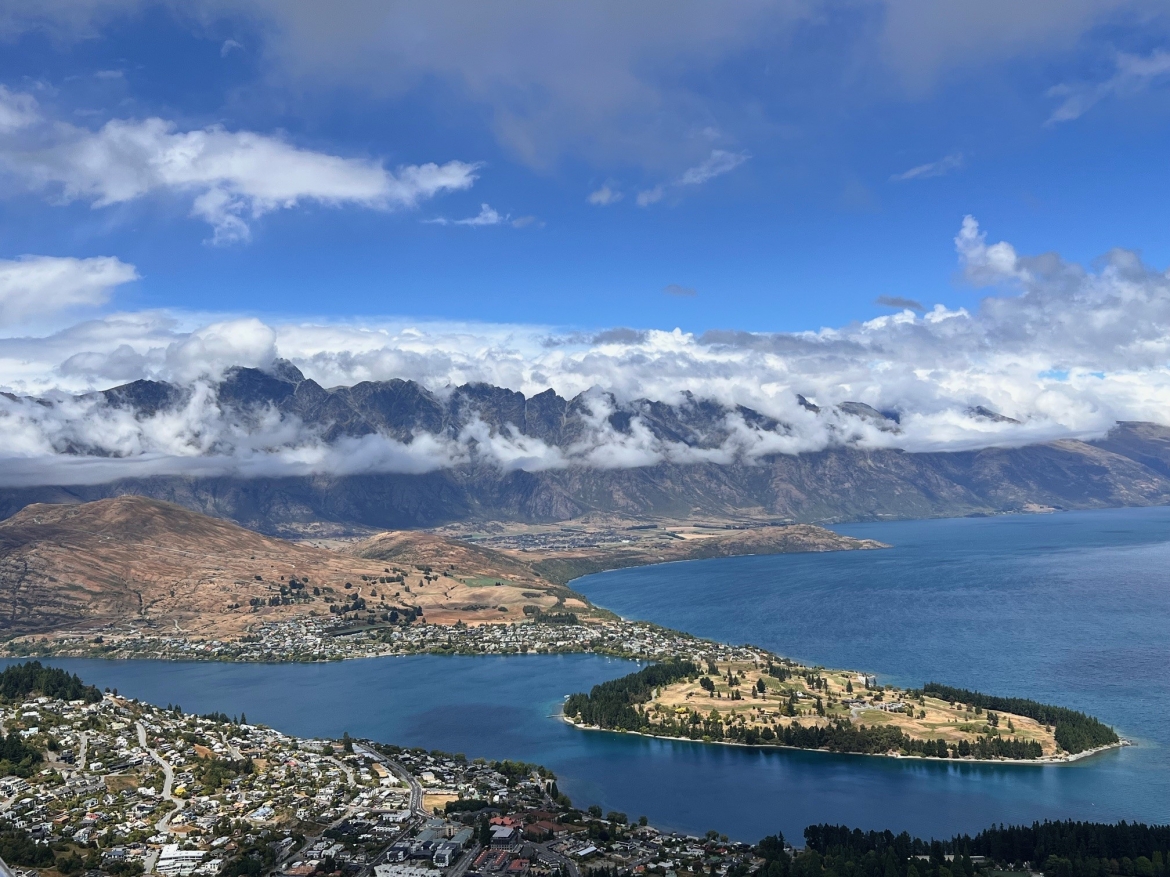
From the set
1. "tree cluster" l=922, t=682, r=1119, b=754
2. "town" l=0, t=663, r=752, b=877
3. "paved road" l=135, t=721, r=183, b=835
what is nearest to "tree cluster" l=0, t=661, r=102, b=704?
"town" l=0, t=663, r=752, b=877

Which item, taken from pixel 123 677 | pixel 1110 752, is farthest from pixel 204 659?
pixel 1110 752

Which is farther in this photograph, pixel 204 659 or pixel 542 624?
pixel 542 624

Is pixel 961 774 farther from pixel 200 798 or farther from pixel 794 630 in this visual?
pixel 794 630

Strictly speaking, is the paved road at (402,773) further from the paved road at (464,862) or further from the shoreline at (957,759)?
the shoreline at (957,759)

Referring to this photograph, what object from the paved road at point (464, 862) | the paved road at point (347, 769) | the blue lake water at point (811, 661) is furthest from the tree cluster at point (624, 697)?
the paved road at point (464, 862)

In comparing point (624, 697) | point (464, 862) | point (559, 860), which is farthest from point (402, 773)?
point (624, 697)

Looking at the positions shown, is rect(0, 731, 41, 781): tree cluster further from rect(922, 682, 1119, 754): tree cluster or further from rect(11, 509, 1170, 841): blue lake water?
rect(922, 682, 1119, 754): tree cluster
